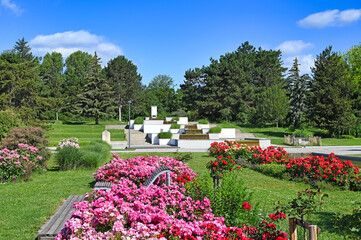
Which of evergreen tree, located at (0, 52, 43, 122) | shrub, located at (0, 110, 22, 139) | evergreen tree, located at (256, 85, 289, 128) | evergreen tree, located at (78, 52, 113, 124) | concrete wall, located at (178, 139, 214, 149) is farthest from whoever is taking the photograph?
evergreen tree, located at (78, 52, 113, 124)

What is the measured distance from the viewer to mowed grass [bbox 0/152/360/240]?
5.62 m

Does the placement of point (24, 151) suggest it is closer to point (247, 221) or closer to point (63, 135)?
point (247, 221)

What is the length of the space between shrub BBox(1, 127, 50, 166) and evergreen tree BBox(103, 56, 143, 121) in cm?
3692

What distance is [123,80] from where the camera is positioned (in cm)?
5534

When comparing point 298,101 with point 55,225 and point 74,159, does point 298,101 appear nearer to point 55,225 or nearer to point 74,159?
point 74,159

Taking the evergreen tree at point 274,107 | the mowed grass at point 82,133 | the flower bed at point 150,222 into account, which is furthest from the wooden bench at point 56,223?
the evergreen tree at point 274,107

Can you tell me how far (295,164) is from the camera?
11.3 meters

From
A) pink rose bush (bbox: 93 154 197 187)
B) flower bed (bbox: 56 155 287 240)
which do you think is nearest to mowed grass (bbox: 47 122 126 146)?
pink rose bush (bbox: 93 154 197 187)

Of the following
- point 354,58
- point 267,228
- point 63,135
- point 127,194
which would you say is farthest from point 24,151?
point 354,58

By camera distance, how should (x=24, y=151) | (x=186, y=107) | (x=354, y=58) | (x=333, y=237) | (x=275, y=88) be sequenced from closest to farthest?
(x=333, y=237), (x=24, y=151), (x=275, y=88), (x=354, y=58), (x=186, y=107)

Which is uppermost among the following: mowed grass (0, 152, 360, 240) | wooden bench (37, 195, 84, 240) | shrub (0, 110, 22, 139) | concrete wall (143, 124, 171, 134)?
shrub (0, 110, 22, 139)

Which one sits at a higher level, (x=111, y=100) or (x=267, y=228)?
(x=111, y=100)

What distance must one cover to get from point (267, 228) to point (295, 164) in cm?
830

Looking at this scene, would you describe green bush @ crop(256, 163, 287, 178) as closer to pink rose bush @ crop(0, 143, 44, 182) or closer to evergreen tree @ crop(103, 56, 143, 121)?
pink rose bush @ crop(0, 143, 44, 182)
